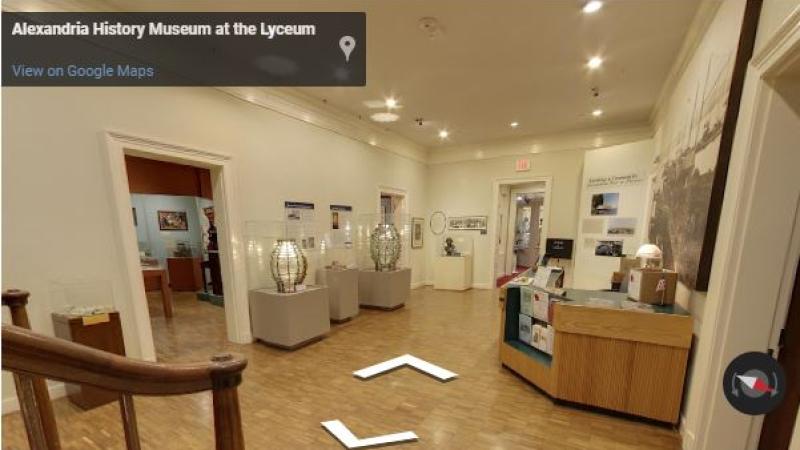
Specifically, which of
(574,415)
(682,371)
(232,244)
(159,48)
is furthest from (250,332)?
(682,371)

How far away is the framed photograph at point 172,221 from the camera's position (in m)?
7.62

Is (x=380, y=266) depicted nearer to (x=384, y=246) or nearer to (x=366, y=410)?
(x=384, y=246)

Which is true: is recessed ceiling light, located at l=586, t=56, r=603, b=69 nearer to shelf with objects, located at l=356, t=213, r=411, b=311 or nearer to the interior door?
the interior door

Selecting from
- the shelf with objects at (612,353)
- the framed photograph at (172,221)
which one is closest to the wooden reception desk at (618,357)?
the shelf with objects at (612,353)

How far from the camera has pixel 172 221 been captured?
25.2ft

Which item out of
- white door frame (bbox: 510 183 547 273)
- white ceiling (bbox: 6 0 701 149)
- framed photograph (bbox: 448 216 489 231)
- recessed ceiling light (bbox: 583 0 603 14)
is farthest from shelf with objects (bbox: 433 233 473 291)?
recessed ceiling light (bbox: 583 0 603 14)

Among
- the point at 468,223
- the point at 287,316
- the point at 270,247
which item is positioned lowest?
the point at 287,316

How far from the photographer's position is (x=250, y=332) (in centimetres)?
→ 431

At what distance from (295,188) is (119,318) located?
2.57 metres

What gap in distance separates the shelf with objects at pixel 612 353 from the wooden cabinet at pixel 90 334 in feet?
12.7

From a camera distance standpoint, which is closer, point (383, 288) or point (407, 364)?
point (407, 364)

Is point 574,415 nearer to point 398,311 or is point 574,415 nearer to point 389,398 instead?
point 389,398

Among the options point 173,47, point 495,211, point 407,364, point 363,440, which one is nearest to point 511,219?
point 495,211

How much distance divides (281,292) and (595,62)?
4.68 m
